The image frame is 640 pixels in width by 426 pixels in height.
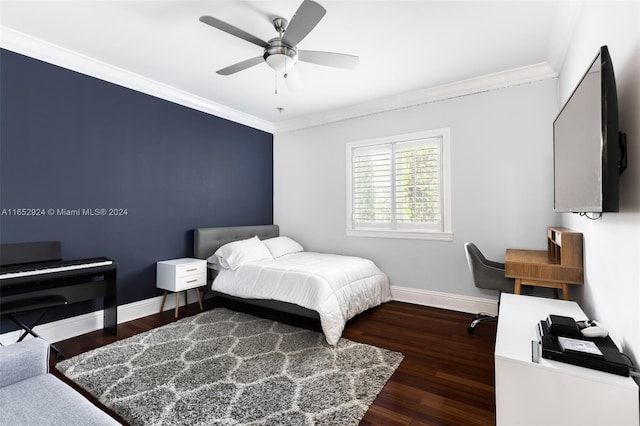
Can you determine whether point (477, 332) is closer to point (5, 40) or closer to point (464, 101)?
point (464, 101)

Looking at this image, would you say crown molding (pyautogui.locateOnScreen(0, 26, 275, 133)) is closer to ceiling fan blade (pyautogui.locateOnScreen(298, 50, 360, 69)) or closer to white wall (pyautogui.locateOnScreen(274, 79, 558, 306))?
white wall (pyautogui.locateOnScreen(274, 79, 558, 306))

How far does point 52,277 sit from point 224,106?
280cm

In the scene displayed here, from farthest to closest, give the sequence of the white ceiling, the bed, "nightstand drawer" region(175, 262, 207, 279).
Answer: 1. "nightstand drawer" region(175, 262, 207, 279)
2. the bed
3. the white ceiling

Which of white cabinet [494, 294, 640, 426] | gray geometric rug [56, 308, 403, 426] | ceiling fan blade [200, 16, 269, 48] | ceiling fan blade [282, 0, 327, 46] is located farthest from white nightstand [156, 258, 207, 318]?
white cabinet [494, 294, 640, 426]

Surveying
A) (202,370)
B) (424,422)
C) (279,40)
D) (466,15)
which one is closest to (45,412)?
(202,370)

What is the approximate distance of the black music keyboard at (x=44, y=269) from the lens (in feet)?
7.67

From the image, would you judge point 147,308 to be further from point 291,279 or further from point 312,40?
point 312,40

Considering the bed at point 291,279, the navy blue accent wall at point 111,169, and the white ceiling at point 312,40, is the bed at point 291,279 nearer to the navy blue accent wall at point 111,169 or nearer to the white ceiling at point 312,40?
the navy blue accent wall at point 111,169

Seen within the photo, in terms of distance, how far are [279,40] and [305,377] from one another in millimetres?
2496

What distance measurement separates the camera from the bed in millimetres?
2910

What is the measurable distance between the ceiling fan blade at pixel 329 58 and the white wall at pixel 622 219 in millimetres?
1481

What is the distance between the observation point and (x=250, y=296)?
3.33 metres

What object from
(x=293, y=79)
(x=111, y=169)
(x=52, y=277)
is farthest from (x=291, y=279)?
(x=111, y=169)

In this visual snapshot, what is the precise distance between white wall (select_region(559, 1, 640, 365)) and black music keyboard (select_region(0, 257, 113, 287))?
145 inches
